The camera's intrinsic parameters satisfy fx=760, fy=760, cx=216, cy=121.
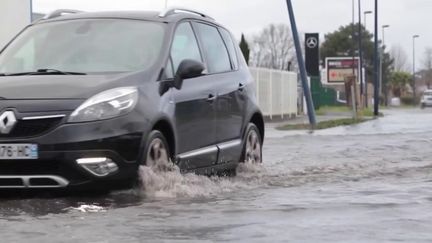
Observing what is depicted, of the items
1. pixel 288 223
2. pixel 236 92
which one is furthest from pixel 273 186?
pixel 288 223

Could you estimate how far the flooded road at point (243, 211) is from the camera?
4719 millimetres

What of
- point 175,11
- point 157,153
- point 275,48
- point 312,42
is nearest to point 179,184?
point 157,153

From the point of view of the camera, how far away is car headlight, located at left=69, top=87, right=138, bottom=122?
564 centimetres

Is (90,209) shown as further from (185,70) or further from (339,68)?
(339,68)

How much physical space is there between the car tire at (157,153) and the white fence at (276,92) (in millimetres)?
21024

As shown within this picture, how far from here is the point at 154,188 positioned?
6055mm

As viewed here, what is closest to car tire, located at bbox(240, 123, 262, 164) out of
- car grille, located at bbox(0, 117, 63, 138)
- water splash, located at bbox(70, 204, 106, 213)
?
water splash, located at bbox(70, 204, 106, 213)

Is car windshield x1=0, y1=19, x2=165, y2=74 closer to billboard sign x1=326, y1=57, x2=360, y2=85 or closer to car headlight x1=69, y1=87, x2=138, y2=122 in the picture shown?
car headlight x1=69, y1=87, x2=138, y2=122

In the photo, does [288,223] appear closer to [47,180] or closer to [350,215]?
[350,215]

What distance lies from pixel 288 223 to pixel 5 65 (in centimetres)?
317

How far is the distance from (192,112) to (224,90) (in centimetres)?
88

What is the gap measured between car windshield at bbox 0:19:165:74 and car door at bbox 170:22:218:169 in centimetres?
28

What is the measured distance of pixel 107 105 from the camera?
5773 mm

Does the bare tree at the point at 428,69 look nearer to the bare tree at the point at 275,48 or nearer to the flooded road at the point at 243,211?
the bare tree at the point at 275,48
